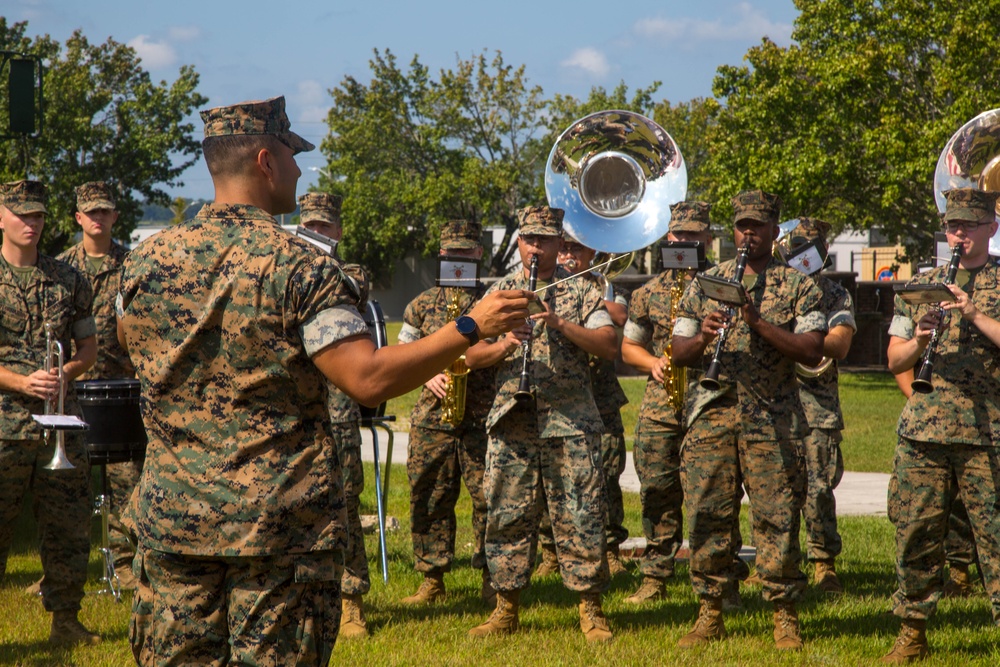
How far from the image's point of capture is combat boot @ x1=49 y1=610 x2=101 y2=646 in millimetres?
6629

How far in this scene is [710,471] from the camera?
6.46m

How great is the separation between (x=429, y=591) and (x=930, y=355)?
3830 millimetres

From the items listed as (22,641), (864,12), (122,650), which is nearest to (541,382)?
(122,650)

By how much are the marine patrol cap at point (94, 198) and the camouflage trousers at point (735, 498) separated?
180 inches

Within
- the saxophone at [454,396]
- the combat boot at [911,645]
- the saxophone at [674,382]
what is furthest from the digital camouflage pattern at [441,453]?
the combat boot at [911,645]

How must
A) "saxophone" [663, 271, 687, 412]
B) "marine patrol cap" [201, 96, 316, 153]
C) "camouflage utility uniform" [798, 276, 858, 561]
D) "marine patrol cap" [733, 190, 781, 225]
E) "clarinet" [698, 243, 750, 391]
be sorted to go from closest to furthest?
"marine patrol cap" [201, 96, 316, 153] → "clarinet" [698, 243, 750, 391] → "marine patrol cap" [733, 190, 781, 225] → "saxophone" [663, 271, 687, 412] → "camouflage utility uniform" [798, 276, 858, 561]

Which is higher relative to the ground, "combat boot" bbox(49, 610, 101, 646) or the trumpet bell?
the trumpet bell

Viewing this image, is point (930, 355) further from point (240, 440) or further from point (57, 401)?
point (57, 401)

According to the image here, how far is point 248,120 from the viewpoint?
3486mm

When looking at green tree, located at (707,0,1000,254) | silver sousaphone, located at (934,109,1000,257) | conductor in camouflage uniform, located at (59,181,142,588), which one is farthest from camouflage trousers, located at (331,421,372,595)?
green tree, located at (707,0,1000,254)

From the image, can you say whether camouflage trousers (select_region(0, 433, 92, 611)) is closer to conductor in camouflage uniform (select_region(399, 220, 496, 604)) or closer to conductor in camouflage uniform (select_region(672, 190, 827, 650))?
conductor in camouflage uniform (select_region(399, 220, 496, 604))

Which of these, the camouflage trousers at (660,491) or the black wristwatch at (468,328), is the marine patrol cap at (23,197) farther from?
the camouflage trousers at (660,491)

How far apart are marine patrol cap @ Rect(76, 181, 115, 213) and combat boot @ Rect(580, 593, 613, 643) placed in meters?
4.43

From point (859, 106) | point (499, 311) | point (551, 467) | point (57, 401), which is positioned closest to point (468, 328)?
point (499, 311)
